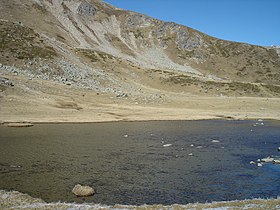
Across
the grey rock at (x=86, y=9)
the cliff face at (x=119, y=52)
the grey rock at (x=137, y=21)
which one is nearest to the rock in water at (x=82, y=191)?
the cliff face at (x=119, y=52)

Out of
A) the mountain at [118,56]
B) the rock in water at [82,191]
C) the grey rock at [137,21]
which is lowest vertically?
the rock in water at [82,191]

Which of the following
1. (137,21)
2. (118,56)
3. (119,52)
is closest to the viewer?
(118,56)

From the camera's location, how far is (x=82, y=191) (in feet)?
54.2

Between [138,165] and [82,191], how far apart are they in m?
6.77

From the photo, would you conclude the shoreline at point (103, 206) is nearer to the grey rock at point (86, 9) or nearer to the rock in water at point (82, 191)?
the rock in water at point (82, 191)

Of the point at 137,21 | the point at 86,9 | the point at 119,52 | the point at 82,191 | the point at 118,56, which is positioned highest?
the point at 86,9

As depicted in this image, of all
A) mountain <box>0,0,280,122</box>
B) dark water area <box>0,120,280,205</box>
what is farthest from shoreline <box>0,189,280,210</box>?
mountain <box>0,0,280,122</box>

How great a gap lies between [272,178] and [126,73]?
73258mm

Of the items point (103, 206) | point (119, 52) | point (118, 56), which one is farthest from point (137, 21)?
point (103, 206)

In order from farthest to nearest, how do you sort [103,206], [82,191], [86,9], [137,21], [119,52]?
[137,21] → [86,9] → [119,52] → [82,191] → [103,206]

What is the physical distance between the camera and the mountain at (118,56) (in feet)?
233

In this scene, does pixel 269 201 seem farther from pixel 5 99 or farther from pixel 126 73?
pixel 126 73

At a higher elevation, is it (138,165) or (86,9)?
(86,9)

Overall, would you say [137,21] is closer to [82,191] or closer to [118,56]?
[118,56]
